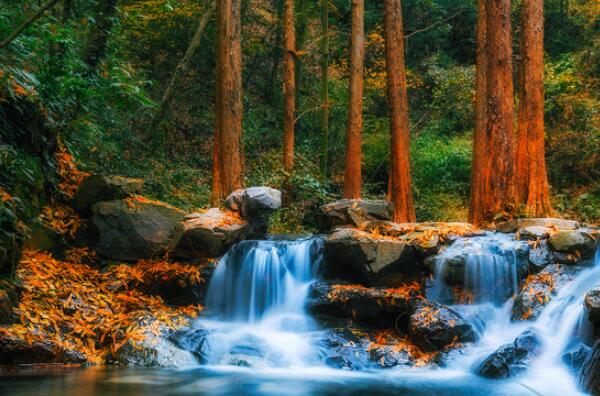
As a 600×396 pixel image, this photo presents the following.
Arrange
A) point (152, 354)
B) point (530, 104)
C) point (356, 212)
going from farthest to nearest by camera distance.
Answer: point (356, 212)
point (530, 104)
point (152, 354)

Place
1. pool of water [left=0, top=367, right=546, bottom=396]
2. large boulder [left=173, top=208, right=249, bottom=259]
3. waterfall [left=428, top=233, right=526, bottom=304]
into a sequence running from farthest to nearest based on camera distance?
large boulder [left=173, top=208, right=249, bottom=259]
waterfall [left=428, top=233, right=526, bottom=304]
pool of water [left=0, top=367, right=546, bottom=396]

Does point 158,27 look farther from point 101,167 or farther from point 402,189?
point 402,189

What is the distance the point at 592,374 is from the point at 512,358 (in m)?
1.17

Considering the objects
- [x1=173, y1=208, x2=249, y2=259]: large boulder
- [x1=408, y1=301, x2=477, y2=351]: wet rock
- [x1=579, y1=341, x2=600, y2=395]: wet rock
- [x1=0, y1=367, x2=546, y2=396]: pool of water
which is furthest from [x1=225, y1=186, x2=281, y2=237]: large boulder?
[x1=579, y1=341, x2=600, y2=395]: wet rock

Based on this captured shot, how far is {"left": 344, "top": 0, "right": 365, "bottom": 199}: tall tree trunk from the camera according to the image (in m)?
16.1

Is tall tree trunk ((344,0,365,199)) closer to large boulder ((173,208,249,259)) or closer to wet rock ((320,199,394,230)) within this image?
wet rock ((320,199,394,230))

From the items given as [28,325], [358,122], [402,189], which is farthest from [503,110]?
[28,325]

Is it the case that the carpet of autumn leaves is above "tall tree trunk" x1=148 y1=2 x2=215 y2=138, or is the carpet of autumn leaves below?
below

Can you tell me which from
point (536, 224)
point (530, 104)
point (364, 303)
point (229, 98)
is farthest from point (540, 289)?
point (229, 98)

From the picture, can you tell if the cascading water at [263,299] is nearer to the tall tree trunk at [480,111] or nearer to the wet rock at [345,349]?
the wet rock at [345,349]

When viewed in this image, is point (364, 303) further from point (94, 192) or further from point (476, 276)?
point (94, 192)

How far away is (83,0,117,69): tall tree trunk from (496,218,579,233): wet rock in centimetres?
813

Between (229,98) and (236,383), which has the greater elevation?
(229,98)

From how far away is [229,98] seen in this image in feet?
41.2
